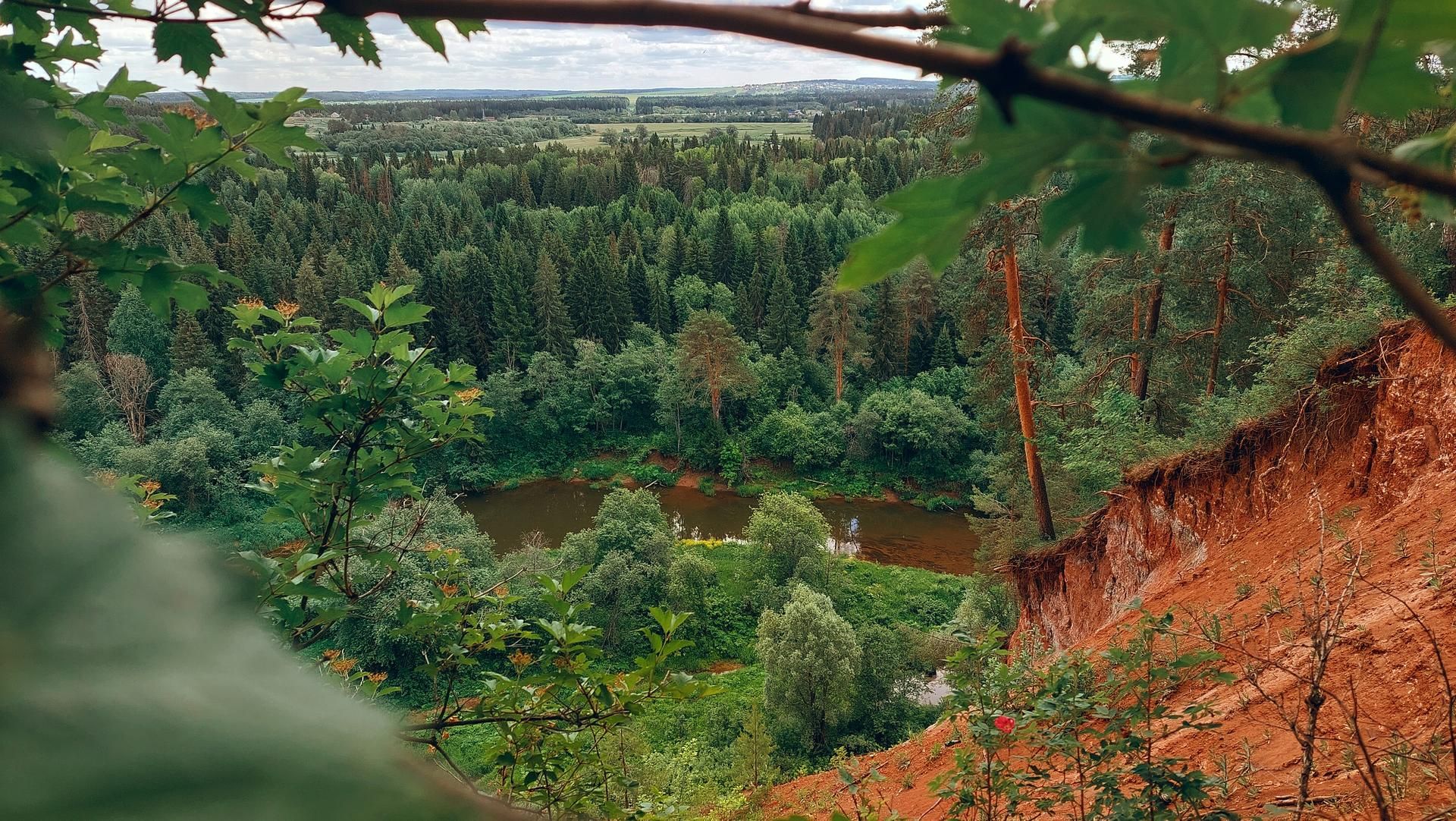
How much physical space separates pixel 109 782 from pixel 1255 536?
8.21 metres

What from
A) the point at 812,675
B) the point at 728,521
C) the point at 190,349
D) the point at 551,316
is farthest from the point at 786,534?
the point at 190,349

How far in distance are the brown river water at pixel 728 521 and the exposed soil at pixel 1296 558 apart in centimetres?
1596

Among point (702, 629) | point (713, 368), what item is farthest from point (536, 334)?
point (702, 629)

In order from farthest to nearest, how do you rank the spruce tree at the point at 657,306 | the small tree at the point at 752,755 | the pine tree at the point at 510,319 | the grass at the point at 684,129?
1. the grass at the point at 684,129
2. the spruce tree at the point at 657,306
3. the pine tree at the point at 510,319
4. the small tree at the point at 752,755

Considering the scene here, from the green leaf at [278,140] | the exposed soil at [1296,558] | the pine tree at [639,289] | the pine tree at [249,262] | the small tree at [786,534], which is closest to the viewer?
the green leaf at [278,140]

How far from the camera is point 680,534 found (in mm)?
27406

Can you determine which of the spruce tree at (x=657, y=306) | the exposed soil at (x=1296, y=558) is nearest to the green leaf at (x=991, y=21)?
the exposed soil at (x=1296, y=558)

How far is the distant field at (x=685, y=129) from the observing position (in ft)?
315

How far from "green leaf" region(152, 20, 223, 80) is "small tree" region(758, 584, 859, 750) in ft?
50.6

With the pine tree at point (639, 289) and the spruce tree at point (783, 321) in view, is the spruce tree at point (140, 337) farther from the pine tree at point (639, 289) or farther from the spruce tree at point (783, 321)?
the spruce tree at point (783, 321)

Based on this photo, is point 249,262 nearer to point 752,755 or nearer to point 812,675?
point 812,675

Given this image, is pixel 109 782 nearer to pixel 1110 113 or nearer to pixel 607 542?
pixel 1110 113

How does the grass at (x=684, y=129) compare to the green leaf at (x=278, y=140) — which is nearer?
the green leaf at (x=278, y=140)

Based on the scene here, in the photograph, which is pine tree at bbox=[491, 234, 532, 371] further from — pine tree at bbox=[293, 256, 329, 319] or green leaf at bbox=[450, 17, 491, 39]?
green leaf at bbox=[450, 17, 491, 39]
